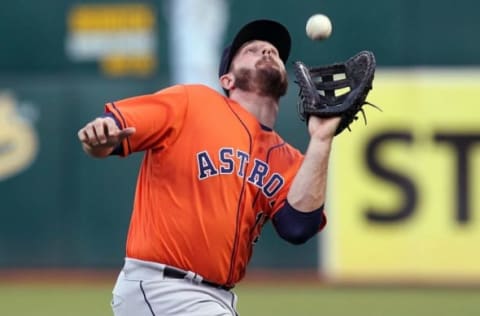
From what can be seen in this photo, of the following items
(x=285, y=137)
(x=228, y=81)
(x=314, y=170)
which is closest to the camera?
(x=314, y=170)

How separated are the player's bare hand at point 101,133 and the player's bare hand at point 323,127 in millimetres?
675

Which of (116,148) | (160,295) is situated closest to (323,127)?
(116,148)

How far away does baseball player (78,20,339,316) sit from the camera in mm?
4449

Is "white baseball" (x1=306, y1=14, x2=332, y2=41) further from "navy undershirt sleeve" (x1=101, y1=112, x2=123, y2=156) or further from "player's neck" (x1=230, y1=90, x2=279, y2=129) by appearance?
"navy undershirt sleeve" (x1=101, y1=112, x2=123, y2=156)

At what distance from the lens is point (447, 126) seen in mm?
11203

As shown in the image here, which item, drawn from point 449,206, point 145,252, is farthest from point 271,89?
point 449,206

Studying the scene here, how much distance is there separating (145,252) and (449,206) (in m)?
6.96

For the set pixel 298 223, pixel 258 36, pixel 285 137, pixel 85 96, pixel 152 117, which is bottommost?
pixel 285 137

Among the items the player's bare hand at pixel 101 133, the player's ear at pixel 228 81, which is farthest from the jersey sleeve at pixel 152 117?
the player's ear at pixel 228 81

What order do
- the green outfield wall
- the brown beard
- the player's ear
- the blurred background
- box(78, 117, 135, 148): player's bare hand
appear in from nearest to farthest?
box(78, 117, 135, 148): player's bare hand < the brown beard < the player's ear < the blurred background < the green outfield wall

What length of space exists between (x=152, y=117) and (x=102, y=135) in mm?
358

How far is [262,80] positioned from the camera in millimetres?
4672

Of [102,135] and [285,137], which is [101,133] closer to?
[102,135]

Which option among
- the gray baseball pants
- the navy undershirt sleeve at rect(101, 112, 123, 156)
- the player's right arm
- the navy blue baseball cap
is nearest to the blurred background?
the navy blue baseball cap
